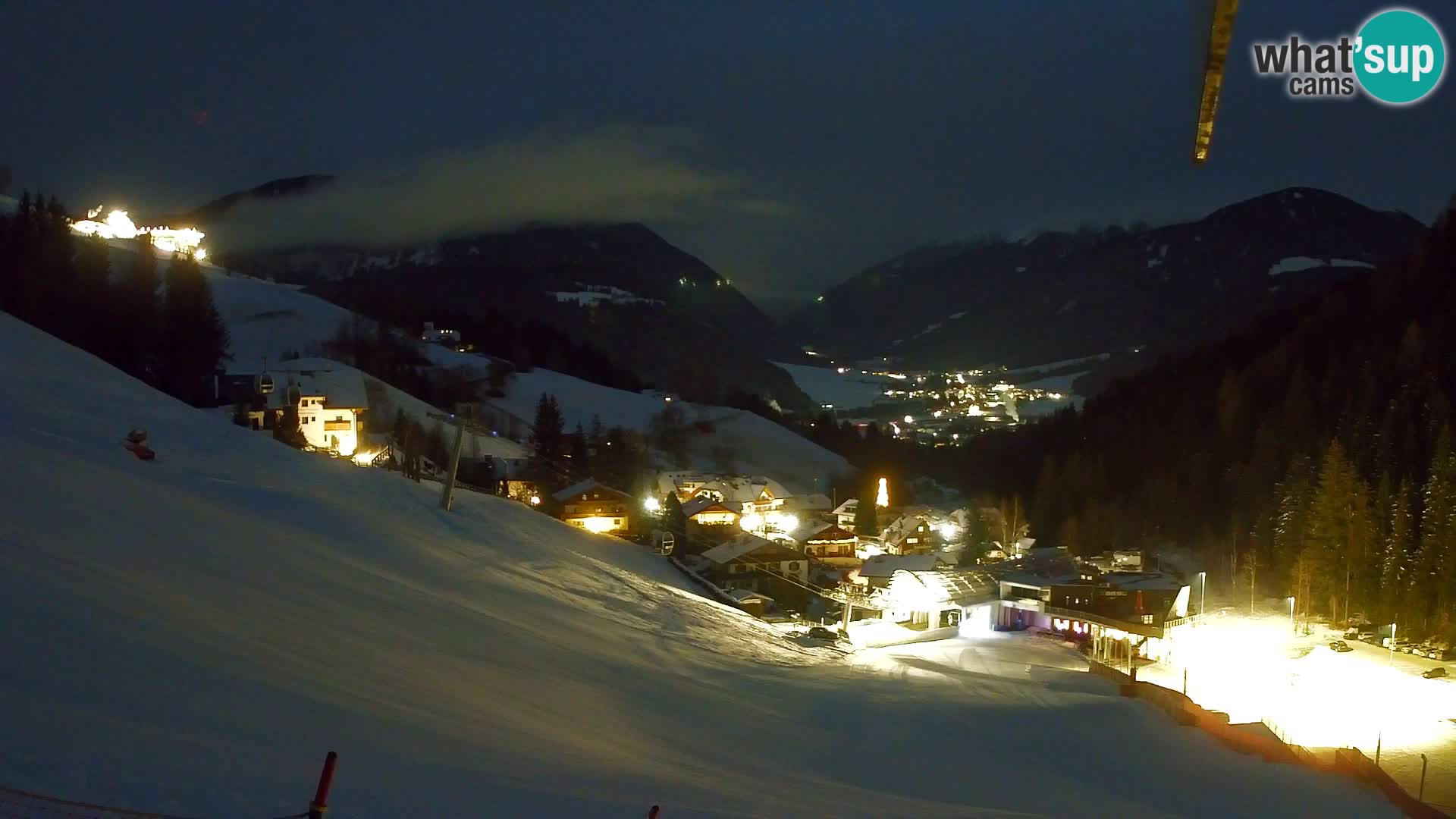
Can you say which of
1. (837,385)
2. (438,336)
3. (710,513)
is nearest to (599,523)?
(710,513)

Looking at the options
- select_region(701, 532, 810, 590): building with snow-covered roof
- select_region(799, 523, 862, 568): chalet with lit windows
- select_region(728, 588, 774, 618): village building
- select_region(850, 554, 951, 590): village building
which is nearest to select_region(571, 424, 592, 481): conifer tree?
select_region(799, 523, 862, 568): chalet with lit windows

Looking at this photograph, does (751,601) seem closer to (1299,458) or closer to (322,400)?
(1299,458)

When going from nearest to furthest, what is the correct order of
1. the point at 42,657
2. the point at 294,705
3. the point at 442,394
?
the point at 42,657 < the point at 294,705 < the point at 442,394

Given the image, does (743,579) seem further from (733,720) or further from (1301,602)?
(733,720)

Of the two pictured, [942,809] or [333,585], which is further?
[333,585]

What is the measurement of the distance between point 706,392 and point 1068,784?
275 ft

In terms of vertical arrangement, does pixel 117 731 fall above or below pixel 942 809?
above

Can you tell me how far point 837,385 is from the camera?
533ft

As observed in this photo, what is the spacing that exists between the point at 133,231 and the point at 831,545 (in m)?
77.9

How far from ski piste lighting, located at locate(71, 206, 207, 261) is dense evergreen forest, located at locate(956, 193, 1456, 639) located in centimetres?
7422

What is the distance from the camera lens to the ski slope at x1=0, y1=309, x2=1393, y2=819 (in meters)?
5.52

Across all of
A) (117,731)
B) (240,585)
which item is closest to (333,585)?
(240,585)

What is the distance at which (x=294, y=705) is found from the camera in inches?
253

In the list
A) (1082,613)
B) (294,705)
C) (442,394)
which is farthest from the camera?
(442,394)
